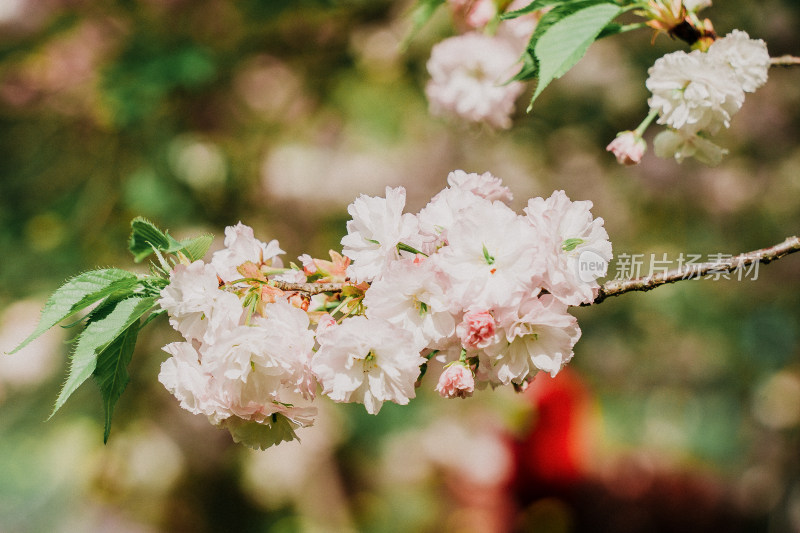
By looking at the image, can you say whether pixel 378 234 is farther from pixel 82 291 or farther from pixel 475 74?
pixel 475 74

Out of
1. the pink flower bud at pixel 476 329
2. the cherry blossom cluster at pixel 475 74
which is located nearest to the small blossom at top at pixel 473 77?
the cherry blossom cluster at pixel 475 74

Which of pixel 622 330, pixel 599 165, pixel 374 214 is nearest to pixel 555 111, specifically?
pixel 599 165

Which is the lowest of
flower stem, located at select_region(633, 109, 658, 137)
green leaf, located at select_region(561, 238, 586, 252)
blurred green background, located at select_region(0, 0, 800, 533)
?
blurred green background, located at select_region(0, 0, 800, 533)

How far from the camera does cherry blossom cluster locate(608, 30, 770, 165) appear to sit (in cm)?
52

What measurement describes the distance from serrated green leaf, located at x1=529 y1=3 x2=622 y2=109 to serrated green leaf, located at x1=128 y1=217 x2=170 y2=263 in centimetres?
29

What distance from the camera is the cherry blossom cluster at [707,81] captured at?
0.52 metres

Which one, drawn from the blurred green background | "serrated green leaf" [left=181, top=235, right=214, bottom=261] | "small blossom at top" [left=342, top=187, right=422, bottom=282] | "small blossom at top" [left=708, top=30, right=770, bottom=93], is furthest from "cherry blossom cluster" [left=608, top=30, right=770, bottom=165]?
the blurred green background

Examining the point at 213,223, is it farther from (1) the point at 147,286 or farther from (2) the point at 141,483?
(1) the point at 147,286

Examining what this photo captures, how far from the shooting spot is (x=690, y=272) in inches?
17.8

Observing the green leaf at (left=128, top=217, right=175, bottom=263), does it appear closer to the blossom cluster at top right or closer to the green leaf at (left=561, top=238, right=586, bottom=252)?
the green leaf at (left=561, top=238, right=586, bottom=252)

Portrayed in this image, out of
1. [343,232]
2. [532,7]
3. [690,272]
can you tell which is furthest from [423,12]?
[343,232]

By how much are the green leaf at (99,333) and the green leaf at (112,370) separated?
1cm

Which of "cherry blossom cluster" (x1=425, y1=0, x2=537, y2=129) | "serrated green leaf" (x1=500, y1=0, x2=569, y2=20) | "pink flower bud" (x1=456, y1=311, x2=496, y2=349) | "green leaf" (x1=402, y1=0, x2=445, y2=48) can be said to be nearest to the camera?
"pink flower bud" (x1=456, y1=311, x2=496, y2=349)

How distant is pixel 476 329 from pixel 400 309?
0.05 metres
